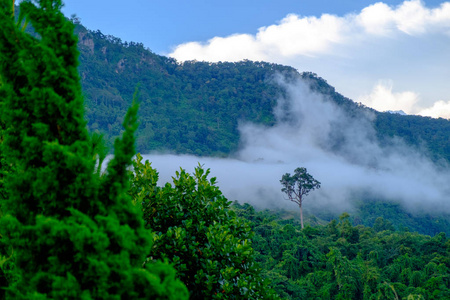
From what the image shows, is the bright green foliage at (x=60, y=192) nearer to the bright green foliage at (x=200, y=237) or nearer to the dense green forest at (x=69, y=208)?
the dense green forest at (x=69, y=208)

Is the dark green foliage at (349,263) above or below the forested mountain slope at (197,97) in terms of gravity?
below

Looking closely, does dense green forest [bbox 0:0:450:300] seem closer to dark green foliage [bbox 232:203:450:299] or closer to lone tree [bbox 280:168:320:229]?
dark green foliage [bbox 232:203:450:299]

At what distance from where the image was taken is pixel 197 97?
116500 millimetres

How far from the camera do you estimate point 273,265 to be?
27.5 metres

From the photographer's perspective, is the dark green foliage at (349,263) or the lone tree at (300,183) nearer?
the dark green foliage at (349,263)

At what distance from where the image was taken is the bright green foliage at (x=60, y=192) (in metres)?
2.53

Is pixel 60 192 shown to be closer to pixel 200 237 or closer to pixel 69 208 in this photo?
pixel 69 208

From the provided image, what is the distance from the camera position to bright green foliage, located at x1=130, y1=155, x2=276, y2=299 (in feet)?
15.0

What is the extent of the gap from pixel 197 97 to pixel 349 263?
96.9m

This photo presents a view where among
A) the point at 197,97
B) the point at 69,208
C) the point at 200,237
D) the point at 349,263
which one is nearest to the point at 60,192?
Answer: the point at 69,208

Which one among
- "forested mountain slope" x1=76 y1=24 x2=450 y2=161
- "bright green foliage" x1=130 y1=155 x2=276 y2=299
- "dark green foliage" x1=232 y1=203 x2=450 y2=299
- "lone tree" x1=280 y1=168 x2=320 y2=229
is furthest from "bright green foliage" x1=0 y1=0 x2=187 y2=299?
"forested mountain slope" x1=76 y1=24 x2=450 y2=161

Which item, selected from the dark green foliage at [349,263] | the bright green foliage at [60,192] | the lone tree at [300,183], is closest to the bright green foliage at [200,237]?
the bright green foliage at [60,192]

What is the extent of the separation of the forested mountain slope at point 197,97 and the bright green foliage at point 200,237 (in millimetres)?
91173

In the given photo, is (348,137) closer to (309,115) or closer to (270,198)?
(309,115)
